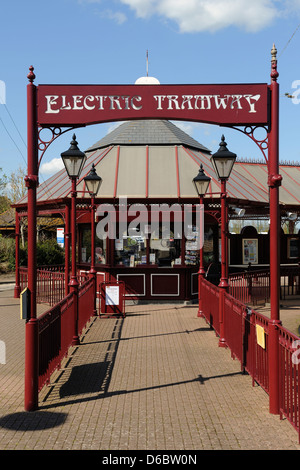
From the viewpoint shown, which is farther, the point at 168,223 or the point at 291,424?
the point at 168,223

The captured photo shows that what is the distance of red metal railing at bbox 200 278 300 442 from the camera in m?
5.39

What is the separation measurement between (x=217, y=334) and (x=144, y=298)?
6037mm

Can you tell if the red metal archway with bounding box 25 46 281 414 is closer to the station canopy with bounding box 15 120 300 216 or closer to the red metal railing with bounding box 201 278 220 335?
the red metal railing with bounding box 201 278 220 335

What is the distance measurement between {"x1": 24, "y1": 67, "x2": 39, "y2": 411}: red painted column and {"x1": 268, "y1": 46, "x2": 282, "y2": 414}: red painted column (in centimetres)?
319

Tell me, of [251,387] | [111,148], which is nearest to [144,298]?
[111,148]

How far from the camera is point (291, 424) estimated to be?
5469 millimetres

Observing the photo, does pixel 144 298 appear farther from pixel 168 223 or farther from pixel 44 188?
pixel 44 188

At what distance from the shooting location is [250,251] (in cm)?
2108

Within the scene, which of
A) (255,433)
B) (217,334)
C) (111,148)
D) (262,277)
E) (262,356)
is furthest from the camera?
(111,148)

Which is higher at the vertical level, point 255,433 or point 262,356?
point 262,356

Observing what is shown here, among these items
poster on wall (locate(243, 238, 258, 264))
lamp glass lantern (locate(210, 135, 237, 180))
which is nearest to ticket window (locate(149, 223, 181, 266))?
poster on wall (locate(243, 238, 258, 264))

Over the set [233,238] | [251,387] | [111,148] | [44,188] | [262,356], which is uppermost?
[111,148]

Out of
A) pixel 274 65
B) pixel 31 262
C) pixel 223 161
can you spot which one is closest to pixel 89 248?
pixel 223 161

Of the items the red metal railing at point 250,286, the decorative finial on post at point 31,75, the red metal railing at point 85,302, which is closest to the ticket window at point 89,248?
the red metal railing at point 85,302
